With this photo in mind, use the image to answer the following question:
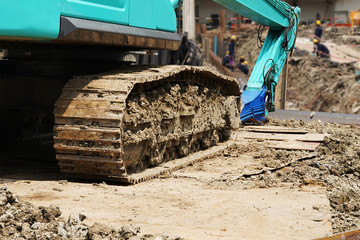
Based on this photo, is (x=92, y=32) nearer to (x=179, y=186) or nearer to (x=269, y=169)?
(x=179, y=186)

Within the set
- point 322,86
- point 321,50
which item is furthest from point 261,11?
point 321,50

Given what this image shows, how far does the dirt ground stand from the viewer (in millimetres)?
3984

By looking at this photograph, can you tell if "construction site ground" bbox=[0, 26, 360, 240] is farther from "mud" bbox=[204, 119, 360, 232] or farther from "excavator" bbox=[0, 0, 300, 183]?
"excavator" bbox=[0, 0, 300, 183]

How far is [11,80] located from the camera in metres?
7.25

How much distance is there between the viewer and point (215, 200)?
5.05m

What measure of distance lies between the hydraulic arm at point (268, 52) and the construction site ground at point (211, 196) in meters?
1.56

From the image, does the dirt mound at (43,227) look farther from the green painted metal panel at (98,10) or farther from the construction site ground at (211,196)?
the green painted metal panel at (98,10)

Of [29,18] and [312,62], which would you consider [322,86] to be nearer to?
[312,62]

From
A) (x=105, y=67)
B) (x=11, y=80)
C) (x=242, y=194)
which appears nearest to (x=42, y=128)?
(x=11, y=80)

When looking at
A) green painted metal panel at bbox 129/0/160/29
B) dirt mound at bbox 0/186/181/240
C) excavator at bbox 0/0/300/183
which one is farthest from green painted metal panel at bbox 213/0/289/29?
dirt mound at bbox 0/186/181/240

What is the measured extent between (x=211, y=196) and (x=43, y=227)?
74.4 inches

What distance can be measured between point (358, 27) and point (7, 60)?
2889cm

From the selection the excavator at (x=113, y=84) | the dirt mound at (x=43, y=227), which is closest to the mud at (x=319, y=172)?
the excavator at (x=113, y=84)

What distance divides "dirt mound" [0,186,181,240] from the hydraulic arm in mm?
6429
